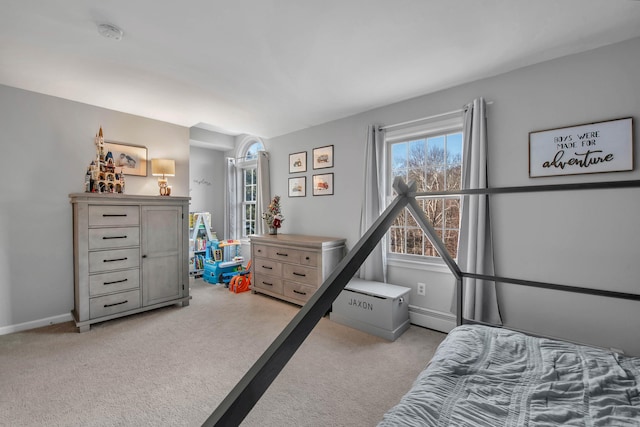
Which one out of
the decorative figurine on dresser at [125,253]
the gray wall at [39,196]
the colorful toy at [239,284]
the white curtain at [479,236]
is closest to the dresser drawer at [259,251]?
the colorful toy at [239,284]

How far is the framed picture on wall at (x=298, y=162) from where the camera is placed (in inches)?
163

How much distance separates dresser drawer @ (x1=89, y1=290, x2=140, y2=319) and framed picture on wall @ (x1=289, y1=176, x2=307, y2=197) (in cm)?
234

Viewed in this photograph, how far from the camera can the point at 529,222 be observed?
7.80 ft

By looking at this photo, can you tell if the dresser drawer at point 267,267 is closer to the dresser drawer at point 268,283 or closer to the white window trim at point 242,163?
the dresser drawer at point 268,283

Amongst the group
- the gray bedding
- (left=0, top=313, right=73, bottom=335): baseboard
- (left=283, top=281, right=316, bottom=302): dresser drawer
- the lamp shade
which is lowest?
(left=0, top=313, right=73, bottom=335): baseboard

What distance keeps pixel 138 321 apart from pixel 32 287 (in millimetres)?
1090

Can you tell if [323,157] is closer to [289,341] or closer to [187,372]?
[187,372]

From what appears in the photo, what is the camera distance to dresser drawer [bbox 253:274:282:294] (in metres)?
3.73

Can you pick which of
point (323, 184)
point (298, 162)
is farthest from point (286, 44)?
point (298, 162)

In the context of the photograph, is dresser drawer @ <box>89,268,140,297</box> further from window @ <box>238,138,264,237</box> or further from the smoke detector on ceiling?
window @ <box>238,138,264,237</box>

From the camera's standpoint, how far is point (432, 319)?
2.88 metres

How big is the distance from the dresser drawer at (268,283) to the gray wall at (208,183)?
7.25 ft

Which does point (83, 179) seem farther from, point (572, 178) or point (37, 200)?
point (572, 178)

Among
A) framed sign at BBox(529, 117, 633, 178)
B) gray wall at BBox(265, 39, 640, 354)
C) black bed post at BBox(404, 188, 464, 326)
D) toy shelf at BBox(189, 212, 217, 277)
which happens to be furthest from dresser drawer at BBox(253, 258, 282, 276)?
framed sign at BBox(529, 117, 633, 178)
